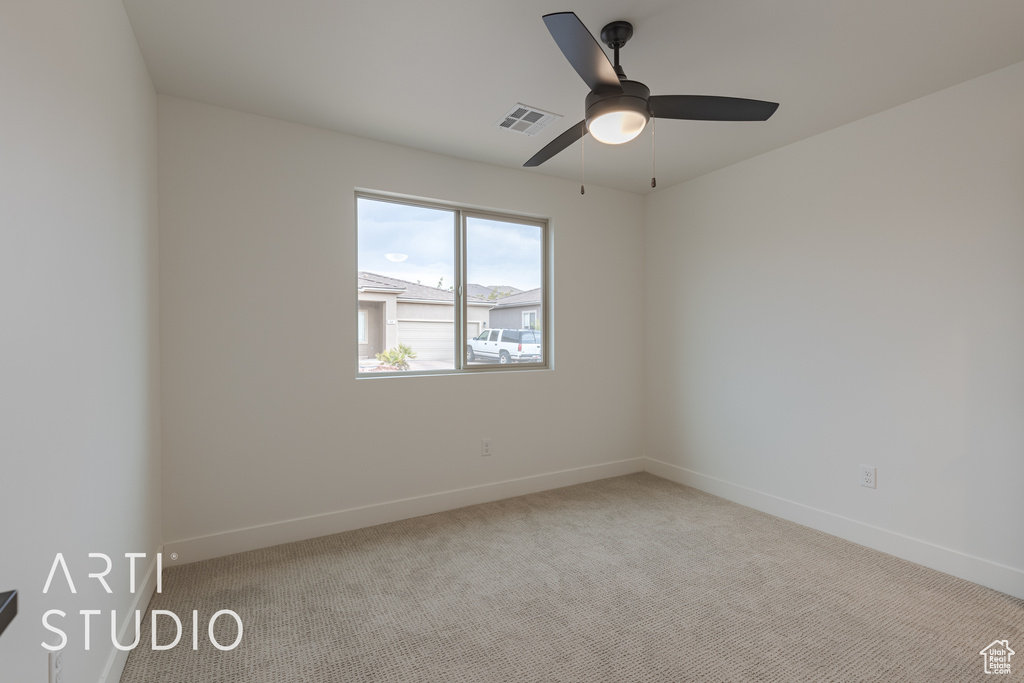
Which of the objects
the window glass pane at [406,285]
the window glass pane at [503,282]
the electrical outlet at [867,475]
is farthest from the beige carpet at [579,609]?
the window glass pane at [503,282]

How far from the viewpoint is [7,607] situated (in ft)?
2.60

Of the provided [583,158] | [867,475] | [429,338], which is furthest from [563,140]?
[867,475]

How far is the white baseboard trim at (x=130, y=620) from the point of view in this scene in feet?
5.50

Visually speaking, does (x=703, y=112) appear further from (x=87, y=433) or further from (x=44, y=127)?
(x=87, y=433)

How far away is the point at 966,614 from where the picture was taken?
2184mm

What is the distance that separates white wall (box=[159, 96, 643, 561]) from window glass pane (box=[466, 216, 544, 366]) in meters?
0.19

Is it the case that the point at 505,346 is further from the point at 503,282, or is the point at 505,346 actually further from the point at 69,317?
the point at 69,317

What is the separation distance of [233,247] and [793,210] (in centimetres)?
356

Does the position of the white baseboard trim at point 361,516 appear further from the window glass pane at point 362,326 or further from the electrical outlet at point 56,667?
the electrical outlet at point 56,667

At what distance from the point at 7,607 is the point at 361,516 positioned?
2457mm

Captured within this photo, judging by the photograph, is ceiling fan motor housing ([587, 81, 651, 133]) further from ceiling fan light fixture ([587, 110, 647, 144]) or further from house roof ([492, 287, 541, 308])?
house roof ([492, 287, 541, 308])

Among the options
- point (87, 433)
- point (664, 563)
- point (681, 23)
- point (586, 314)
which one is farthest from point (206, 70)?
point (664, 563)

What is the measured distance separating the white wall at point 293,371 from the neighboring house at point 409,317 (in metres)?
0.17

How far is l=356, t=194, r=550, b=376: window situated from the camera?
331 cm
